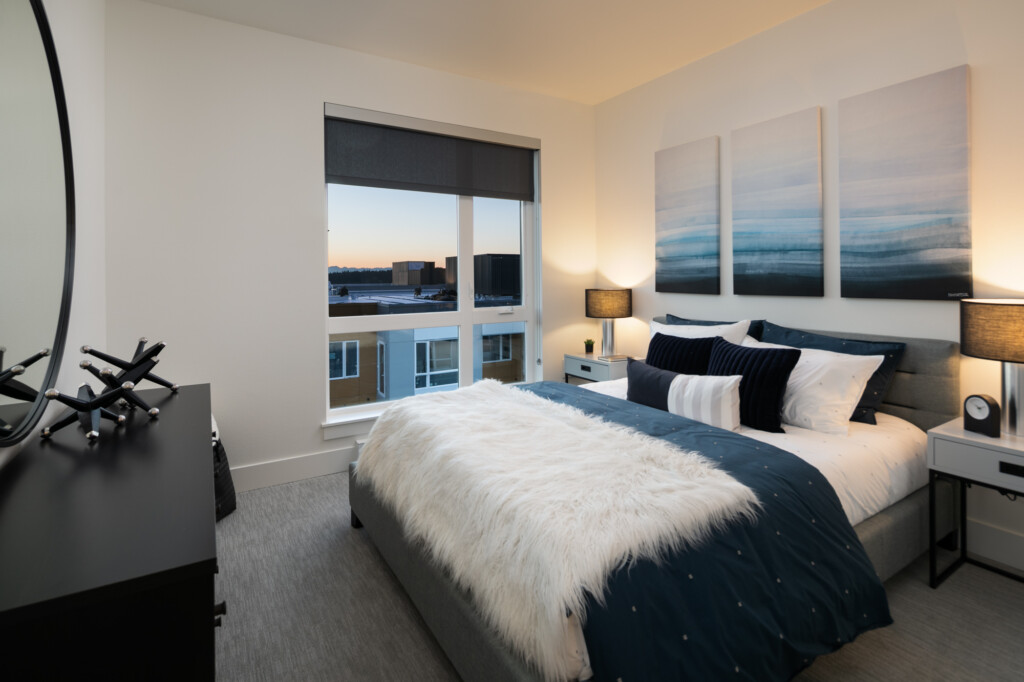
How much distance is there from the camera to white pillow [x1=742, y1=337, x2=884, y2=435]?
7.62 feet

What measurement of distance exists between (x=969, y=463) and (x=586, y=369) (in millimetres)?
2468

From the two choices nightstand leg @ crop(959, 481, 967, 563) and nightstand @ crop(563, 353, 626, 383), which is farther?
nightstand @ crop(563, 353, 626, 383)

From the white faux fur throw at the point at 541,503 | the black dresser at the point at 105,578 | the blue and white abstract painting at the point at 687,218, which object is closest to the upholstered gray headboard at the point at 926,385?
the blue and white abstract painting at the point at 687,218

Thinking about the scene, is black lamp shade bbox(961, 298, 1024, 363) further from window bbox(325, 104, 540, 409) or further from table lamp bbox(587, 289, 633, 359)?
window bbox(325, 104, 540, 409)

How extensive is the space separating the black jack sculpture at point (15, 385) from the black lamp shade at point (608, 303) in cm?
341

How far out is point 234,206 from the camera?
3131mm

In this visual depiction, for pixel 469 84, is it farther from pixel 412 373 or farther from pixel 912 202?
pixel 912 202

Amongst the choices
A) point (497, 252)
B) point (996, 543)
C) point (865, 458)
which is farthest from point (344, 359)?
point (996, 543)

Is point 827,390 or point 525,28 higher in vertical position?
point 525,28

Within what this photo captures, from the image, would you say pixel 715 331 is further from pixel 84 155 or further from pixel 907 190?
pixel 84 155

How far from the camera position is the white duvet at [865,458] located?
198 centimetres

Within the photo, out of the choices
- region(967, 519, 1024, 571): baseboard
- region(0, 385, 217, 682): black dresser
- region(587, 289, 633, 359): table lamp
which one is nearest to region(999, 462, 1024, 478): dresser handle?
region(967, 519, 1024, 571): baseboard

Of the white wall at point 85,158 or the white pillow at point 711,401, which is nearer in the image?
the white wall at point 85,158

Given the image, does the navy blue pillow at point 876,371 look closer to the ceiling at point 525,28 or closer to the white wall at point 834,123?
the white wall at point 834,123
